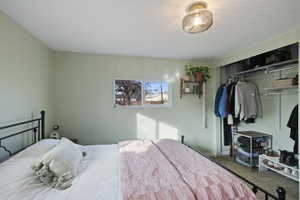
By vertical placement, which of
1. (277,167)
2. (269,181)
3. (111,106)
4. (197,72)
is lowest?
(269,181)

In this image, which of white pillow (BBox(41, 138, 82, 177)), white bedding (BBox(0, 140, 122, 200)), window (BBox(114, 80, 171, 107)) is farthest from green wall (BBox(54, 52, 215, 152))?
white pillow (BBox(41, 138, 82, 177))

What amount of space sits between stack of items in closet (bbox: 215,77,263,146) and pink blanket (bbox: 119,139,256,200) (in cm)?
172

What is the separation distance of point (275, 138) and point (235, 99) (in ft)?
3.18

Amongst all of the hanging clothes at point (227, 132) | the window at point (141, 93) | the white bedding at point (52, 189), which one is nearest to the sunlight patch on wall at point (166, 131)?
the window at point (141, 93)

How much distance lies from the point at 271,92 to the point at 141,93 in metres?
2.40

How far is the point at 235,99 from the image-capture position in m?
3.01

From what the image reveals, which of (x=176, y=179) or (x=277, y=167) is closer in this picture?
(x=176, y=179)

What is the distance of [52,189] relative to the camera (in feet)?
3.69

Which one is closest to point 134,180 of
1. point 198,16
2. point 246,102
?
point 198,16

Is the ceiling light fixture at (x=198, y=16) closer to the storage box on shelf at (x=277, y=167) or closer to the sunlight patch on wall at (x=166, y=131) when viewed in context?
the sunlight patch on wall at (x=166, y=131)

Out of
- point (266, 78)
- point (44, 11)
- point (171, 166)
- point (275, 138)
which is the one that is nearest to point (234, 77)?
point (266, 78)

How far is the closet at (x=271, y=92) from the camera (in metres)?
2.50

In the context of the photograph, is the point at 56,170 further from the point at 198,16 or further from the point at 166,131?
the point at 166,131

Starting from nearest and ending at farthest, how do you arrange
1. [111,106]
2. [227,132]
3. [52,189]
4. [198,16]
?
1. [52,189]
2. [198,16]
3. [111,106]
4. [227,132]
